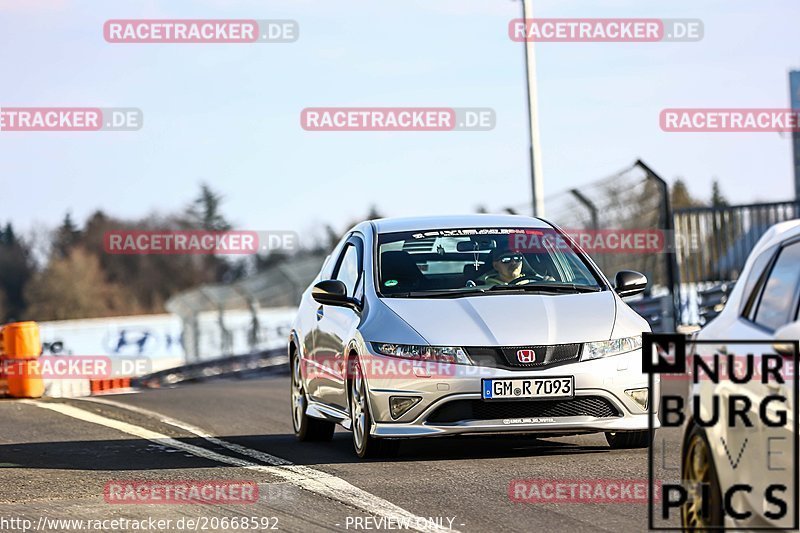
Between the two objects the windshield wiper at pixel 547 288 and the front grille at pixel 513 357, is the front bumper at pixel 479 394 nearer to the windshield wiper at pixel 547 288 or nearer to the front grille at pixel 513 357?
the front grille at pixel 513 357

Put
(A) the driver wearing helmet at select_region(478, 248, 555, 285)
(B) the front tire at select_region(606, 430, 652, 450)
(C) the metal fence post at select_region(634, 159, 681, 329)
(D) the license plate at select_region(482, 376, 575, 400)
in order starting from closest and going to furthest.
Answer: (D) the license plate at select_region(482, 376, 575, 400) < (B) the front tire at select_region(606, 430, 652, 450) < (A) the driver wearing helmet at select_region(478, 248, 555, 285) < (C) the metal fence post at select_region(634, 159, 681, 329)

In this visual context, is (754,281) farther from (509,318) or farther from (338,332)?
(338,332)

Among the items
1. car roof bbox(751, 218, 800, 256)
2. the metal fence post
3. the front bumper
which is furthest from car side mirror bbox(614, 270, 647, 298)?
the metal fence post

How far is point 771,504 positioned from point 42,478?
18.2 feet

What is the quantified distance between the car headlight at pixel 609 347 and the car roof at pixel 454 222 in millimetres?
1750

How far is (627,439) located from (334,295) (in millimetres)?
2248

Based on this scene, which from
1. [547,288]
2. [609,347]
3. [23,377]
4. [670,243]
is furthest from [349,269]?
[670,243]

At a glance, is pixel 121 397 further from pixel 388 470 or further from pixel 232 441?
pixel 388 470

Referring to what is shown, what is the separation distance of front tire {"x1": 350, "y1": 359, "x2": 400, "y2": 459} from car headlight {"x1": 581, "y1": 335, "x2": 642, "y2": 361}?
144cm

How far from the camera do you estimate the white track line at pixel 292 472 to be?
770 centimetres

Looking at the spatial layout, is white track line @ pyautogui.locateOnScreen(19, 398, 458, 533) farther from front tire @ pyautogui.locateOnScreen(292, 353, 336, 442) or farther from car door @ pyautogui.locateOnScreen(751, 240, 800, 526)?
car door @ pyautogui.locateOnScreen(751, 240, 800, 526)

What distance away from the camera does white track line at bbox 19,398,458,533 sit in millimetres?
7695

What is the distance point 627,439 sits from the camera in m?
10.4

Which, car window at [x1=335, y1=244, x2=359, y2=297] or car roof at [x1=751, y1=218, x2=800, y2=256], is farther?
car window at [x1=335, y1=244, x2=359, y2=297]
